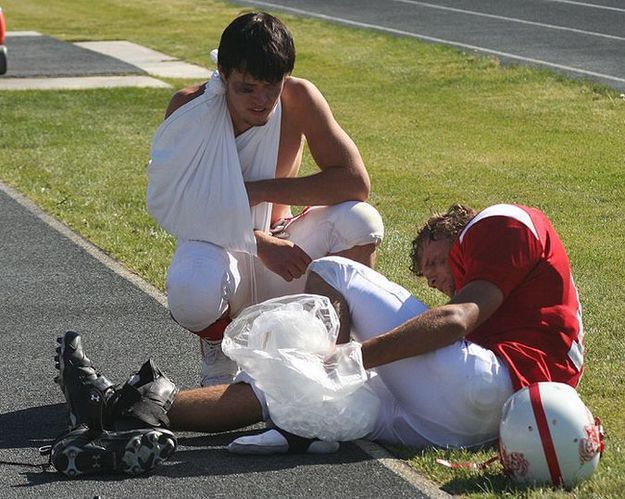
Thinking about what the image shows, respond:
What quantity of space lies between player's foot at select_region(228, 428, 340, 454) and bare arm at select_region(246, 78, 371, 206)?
3.86 feet

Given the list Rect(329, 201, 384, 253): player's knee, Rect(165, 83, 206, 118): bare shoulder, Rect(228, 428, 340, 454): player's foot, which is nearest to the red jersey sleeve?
Rect(228, 428, 340, 454): player's foot

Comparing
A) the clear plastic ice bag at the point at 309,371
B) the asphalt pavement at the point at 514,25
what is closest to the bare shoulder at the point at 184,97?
the clear plastic ice bag at the point at 309,371

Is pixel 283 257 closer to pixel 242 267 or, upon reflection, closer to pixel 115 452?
pixel 242 267

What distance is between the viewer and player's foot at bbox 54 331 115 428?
493 cm

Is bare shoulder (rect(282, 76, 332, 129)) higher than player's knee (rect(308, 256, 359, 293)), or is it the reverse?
bare shoulder (rect(282, 76, 332, 129))

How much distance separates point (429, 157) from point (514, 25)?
34.9 feet

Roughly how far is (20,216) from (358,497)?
18.2ft

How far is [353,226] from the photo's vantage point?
5.83 meters

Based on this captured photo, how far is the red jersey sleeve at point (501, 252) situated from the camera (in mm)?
4770

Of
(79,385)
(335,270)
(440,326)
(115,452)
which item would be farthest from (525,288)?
(79,385)

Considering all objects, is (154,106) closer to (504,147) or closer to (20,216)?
(504,147)

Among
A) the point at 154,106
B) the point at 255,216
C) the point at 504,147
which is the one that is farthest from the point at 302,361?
the point at 154,106

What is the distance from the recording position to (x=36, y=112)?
14.4 metres

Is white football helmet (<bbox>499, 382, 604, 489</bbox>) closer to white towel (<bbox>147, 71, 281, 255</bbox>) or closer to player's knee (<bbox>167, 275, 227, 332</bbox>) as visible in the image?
player's knee (<bbox>167, 275, 227, 332</bbox>)
